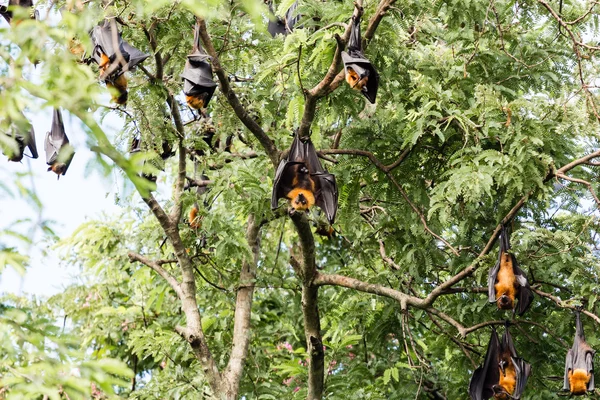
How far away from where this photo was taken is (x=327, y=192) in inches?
253

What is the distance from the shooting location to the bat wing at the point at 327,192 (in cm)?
641

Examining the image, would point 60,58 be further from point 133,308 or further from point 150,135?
point 133,308

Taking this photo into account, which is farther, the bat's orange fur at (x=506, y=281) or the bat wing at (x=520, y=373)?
the bat wing at (x=520, y=373)

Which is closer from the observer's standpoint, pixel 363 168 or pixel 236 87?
pixel 363 168

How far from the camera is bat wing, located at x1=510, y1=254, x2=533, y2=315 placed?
6155mm

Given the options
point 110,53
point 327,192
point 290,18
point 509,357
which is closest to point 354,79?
point 327,192

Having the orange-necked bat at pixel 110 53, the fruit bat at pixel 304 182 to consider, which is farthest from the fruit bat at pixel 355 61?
the orange-necked bat at pixel 110 53

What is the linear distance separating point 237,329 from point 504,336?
2.55 meters

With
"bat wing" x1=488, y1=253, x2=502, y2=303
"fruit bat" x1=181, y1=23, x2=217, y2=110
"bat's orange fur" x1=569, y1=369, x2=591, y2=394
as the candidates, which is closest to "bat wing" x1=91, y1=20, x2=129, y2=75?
"fruit bat" x1=181, y1=23, x2=217, y2=110

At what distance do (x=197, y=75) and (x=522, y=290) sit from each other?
109 inches

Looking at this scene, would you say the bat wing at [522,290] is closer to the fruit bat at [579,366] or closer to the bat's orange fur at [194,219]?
the fruit bat at [579,366]

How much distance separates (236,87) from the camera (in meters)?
7.55

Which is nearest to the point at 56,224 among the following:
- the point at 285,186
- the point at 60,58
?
the point at 60,58

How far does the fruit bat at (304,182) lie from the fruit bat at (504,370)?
163 centimetres
